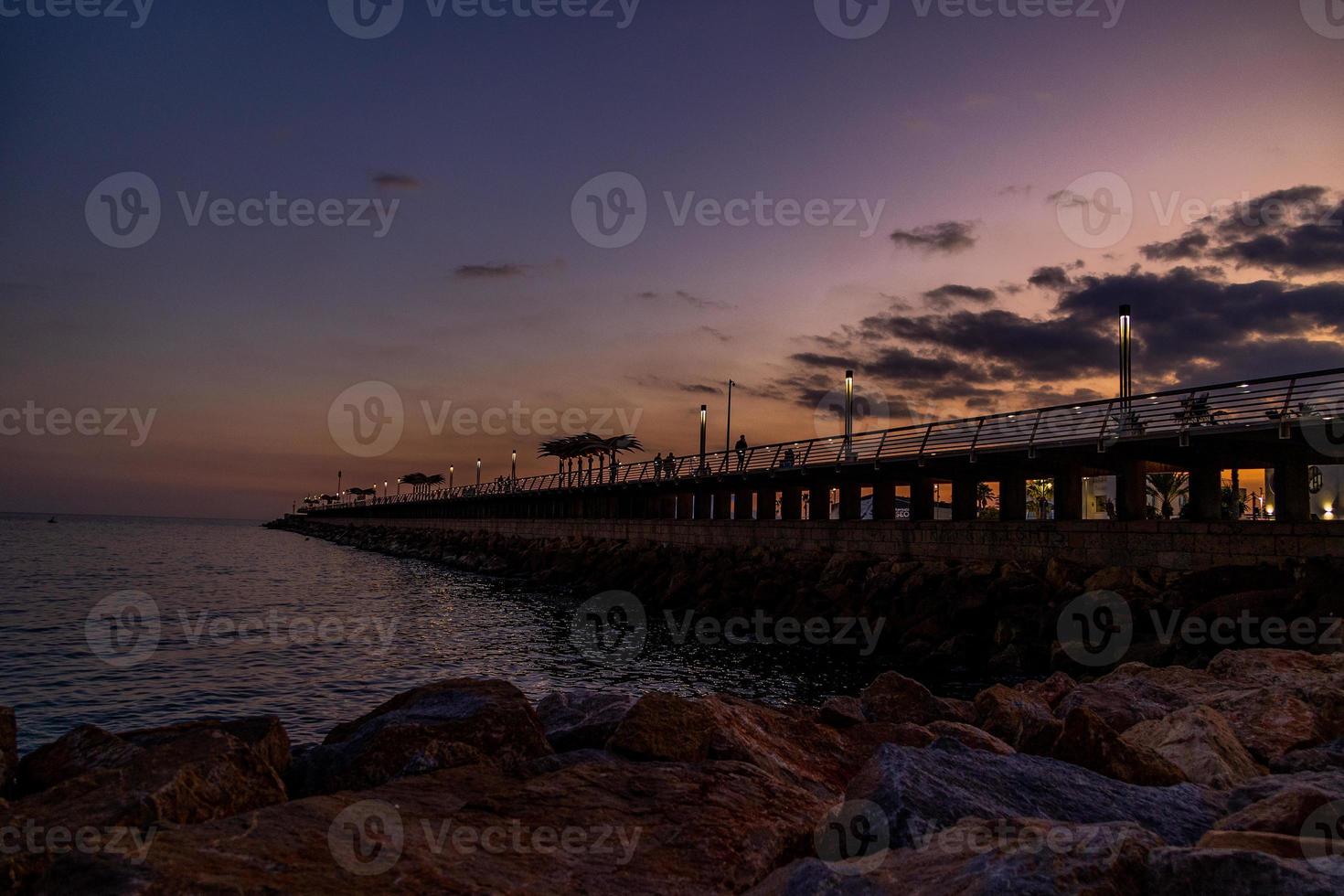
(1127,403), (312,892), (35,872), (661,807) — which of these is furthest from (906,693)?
(1127,403)

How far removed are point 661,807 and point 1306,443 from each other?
17.7m

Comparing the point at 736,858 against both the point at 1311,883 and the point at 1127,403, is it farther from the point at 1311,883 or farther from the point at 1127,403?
the point at 1127,403

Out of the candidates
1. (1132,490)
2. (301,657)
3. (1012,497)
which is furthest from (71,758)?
(1012,497)

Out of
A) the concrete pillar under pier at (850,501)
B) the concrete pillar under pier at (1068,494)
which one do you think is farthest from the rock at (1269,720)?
the concrete pillar under pier at (850,501)

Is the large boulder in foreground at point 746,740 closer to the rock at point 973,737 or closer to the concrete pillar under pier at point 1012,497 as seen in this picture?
the rock at point 973,737

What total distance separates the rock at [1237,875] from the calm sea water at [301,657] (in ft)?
36.1

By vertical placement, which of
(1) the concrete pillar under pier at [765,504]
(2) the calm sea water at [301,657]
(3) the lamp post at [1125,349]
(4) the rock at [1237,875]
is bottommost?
(2) the calm sea water at [301,657]

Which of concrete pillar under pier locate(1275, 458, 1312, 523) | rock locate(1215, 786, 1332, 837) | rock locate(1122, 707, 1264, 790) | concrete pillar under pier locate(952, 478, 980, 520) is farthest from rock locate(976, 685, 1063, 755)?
concrete pillar under pier locate(952, 478, 980, 520)

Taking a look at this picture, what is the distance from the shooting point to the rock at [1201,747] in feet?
17.8

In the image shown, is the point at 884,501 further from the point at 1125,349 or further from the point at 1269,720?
the point at 1269,720

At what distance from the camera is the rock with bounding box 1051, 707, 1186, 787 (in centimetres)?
513

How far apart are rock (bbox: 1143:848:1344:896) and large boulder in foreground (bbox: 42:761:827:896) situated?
164 centimetres

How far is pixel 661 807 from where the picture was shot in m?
4.12

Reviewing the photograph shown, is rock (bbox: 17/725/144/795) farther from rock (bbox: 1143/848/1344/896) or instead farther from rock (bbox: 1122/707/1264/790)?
rock (bbox: 1122/707/1264/790)
